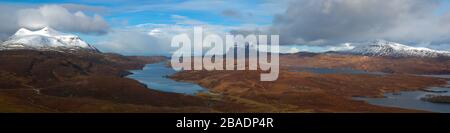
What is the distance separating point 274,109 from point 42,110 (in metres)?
64.5

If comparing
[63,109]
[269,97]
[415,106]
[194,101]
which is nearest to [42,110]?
[63,109]

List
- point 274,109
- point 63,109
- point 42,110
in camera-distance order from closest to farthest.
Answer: point 42,110 → point 63,109 → point 274,109

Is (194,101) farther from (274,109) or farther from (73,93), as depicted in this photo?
(73,93)

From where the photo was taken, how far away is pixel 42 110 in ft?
427

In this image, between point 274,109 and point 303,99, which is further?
point 303,99
